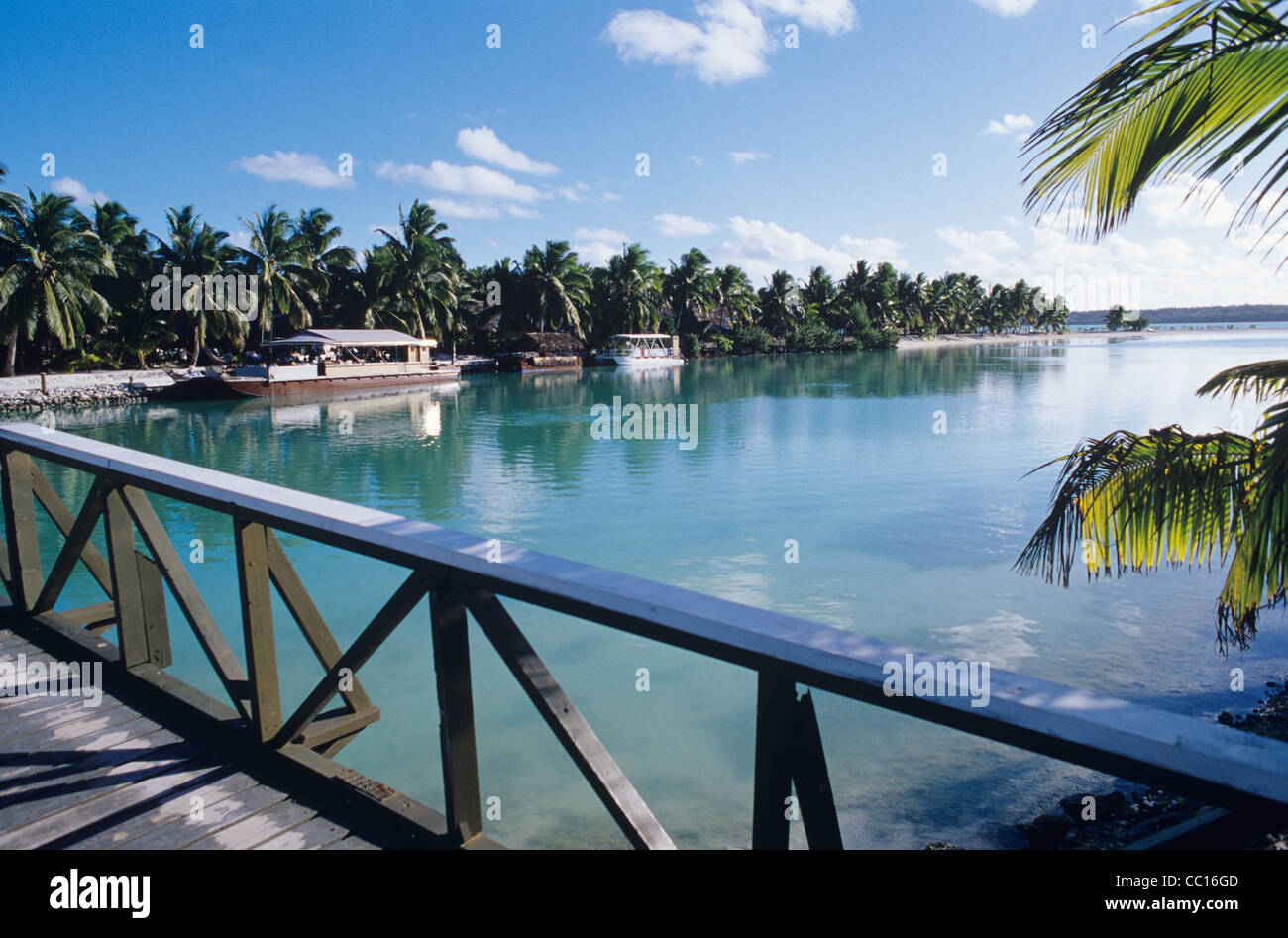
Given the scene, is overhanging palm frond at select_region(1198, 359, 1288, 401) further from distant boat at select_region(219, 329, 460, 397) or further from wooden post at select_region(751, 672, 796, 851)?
distant boat at select_region(219, 329, 460, 397)

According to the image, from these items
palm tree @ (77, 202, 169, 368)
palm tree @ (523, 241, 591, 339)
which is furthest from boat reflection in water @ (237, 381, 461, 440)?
palm tree @ (523, 241, 591, 339)

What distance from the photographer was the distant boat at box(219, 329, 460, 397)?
34.5 m

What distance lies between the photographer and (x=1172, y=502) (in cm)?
324

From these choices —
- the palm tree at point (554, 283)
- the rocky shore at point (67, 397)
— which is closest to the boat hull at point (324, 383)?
the rocky shore at point (67, 397)

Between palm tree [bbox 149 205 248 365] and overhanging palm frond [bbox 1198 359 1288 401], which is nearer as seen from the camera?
overhanging palm frond [bbox 1198 359 1288 401]

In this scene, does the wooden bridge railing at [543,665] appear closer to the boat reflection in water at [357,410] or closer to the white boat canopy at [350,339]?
the boat reflection in water at [357,410]

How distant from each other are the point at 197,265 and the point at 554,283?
76.2 feet

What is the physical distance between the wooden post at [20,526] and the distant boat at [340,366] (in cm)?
3203

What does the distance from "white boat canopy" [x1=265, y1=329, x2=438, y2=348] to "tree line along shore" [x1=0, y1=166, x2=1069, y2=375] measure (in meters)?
3.17

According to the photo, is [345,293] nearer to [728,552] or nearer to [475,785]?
[728,552]

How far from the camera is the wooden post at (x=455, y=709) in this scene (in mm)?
1974

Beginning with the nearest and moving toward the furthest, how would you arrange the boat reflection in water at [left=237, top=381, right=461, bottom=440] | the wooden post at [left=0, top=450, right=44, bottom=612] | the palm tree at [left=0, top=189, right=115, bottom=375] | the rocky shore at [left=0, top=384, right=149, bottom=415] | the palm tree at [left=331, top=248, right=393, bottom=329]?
the wooden post at [left=0, top=450, right=44, bottom=612]
the boat reflection in water at [left=237, top=381, right=461, bottom=440]
the rocky shore at [left=0, top=384, right=149, bottom=415]
the palm tree at [left=0, top=189, right=115, bottom=375]
the palm tree at [left=331, top=248, right=393, bottom=329]
